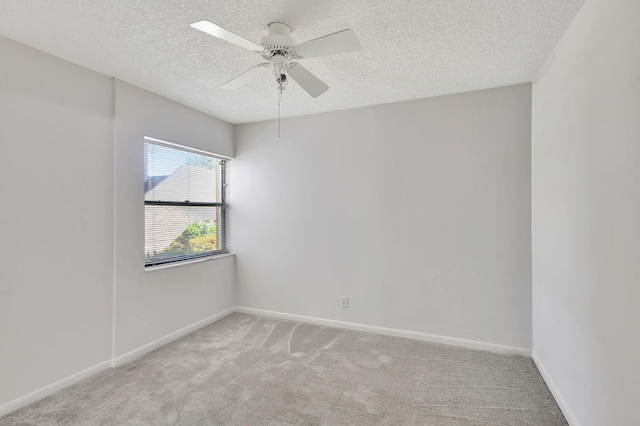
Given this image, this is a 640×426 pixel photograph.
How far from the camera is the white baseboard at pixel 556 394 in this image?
1.87 metres

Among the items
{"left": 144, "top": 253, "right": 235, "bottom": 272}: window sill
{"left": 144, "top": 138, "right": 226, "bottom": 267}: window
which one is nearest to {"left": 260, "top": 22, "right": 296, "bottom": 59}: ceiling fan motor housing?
{"left": 144, "top": 138, "right": 226, "bottom": 267}: window

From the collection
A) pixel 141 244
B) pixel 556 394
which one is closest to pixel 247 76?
pixel 141 244

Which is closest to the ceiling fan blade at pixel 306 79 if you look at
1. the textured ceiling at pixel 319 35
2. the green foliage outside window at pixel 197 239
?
the textured ceiling at pixel 319 35

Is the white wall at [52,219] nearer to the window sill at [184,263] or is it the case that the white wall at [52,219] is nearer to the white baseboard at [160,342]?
the white baseboard at [160,342]

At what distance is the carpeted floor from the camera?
6.59ft

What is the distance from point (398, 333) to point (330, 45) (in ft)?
9.15

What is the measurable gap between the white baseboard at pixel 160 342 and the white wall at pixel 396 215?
50 centimetres

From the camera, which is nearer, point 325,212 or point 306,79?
point 306,79

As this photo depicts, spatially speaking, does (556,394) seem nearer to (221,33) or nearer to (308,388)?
(308,388)

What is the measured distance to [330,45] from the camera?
1688 mm

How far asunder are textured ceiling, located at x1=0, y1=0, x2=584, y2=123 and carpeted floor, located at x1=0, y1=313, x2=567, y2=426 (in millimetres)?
2452

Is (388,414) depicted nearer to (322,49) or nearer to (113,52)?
(322,49)

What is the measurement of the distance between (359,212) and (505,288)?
1.57m

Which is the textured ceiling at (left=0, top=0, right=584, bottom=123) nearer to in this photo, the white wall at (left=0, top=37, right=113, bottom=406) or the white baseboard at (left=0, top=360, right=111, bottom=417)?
the white wall at (left=0, top=37, right=113, bottom=406)
